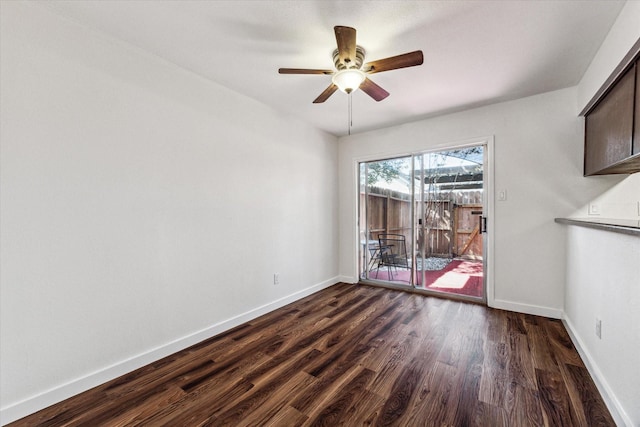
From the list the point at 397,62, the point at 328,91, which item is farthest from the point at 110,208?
the point at 397,62

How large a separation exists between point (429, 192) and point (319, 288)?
7.03 ft

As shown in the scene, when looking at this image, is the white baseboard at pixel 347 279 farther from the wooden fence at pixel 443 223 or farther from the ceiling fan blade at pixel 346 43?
the ceiling fan blade at pixel 346 43

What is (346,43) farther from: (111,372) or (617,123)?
(111,372)

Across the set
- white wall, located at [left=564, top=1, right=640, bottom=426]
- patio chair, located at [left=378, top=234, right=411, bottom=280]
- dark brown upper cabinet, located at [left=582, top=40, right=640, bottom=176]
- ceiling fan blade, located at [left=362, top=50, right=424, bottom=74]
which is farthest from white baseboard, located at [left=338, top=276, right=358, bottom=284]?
ceiling fan blade, located at [left=362, top=50, right=424, bottom=74]

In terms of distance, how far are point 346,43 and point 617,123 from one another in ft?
6.76

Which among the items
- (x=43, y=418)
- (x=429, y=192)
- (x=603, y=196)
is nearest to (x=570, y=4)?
(x=603, y=196)

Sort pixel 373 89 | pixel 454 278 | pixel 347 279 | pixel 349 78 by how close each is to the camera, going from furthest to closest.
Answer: pixel 347 279 → pixel 454 278 → pixel 373 89 → pixel 349 78

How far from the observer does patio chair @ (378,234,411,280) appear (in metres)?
4.02

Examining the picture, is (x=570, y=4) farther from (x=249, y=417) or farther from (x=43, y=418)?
(x=43, y=418)

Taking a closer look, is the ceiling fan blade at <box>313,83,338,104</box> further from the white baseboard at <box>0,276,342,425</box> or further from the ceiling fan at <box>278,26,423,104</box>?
the white baseboard at <box>0,276,342,425</box>

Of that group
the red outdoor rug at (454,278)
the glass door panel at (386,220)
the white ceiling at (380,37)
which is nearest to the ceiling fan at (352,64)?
the white ceiling at (380,37)

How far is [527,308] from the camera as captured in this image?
9.64 feet

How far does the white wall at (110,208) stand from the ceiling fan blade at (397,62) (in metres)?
1.53

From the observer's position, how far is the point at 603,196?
258 centimetres
